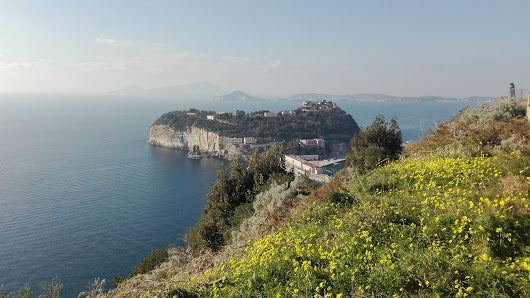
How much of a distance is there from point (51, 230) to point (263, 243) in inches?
1775

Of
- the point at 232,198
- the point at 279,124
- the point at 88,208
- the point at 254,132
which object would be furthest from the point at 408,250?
the point at 279,124

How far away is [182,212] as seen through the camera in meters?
49.7

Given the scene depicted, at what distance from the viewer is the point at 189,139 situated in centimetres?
11069

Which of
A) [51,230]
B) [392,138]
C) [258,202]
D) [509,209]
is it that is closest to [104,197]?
[51,230]

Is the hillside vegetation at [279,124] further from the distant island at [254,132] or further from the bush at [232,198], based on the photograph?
the bush at [232,198]

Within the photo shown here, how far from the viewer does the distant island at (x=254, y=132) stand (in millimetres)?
99250

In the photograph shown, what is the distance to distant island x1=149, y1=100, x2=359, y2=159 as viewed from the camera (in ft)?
326

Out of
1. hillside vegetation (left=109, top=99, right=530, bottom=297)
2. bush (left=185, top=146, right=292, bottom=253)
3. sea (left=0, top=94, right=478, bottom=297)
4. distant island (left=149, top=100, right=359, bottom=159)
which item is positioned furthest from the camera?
distant island (left=149, top=100, right=359, bottom=159)

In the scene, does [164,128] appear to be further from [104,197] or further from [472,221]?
[472,221]

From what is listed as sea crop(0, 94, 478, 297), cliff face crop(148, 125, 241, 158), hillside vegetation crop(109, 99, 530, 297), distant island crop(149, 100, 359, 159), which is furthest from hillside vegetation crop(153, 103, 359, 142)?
hillside vegetation crop(109, 99, 530, 297)

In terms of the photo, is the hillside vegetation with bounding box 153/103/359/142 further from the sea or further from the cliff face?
the sea

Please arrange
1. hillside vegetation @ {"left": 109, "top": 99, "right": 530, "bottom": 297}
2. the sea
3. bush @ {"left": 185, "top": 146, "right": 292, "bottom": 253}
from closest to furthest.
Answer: hillside vegetation @ {"left": 109, "top": 99, "right": 530, "bottom": 297}
bush @ {"left": 185, "top": 146, "right": 292, "bottom": 253}
the sea

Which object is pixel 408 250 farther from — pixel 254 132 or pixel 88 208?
pixel 254 132

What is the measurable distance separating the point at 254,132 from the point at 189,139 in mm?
23537
